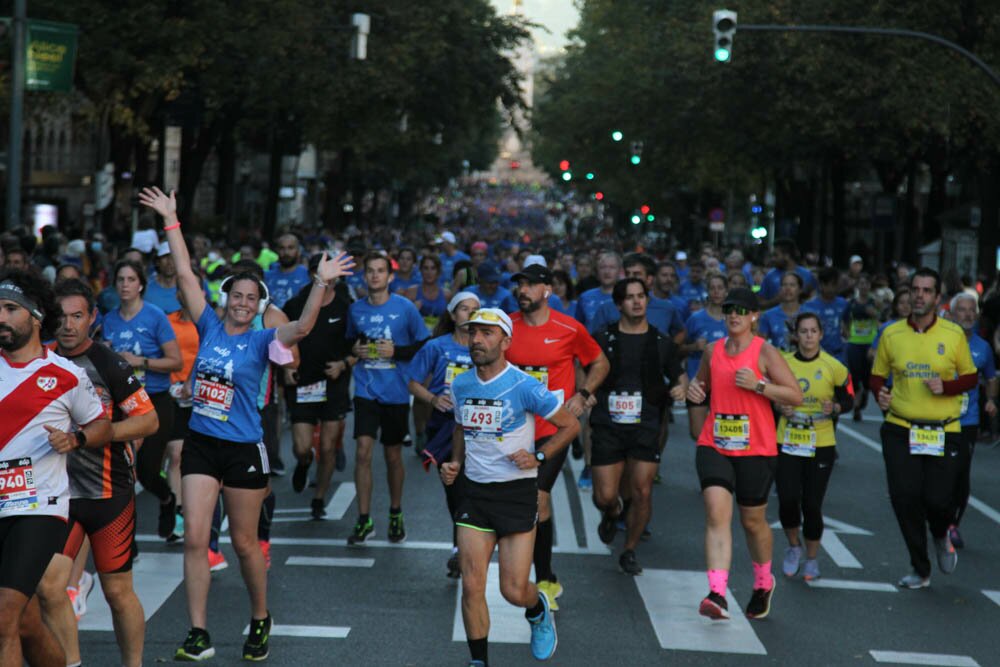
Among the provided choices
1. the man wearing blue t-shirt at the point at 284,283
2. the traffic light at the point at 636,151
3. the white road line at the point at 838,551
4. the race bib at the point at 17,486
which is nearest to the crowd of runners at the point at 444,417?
the race bib at the point at 17,486

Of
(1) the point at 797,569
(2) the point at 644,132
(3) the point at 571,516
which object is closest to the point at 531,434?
(1) the point at 797,569

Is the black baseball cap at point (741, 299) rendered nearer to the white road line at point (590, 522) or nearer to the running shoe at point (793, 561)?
the running shoe at point (793, 561)

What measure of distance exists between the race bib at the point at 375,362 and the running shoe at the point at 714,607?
3434 mm

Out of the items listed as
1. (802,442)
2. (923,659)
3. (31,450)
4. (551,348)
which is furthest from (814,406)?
(31,450)

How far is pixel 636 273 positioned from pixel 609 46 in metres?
44.8

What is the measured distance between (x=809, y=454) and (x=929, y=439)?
74 cm

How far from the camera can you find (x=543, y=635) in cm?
856

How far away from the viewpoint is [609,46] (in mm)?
57562

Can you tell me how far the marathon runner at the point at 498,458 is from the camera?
26.9 ft

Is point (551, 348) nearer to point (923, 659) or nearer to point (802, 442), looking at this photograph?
point (802, 442)

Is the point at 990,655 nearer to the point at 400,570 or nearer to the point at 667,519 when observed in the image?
the point at 400,570

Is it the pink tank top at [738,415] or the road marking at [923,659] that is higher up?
the pink tank top at [738,415]

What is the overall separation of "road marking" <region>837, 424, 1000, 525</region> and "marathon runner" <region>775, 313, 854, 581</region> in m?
3.48

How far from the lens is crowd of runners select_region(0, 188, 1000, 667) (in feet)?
23.0
